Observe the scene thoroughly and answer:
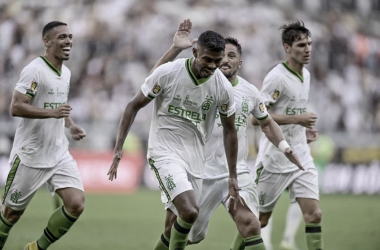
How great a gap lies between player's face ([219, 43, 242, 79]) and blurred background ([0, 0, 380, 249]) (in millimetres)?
13108

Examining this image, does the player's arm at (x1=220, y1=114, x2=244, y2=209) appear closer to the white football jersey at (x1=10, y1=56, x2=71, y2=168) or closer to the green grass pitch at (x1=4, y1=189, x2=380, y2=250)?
the white football jersey at (x1=10, y1=56, x2=71, y2=168)

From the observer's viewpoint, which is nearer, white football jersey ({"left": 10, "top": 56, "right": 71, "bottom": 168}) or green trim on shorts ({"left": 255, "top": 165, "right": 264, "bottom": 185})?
white football jersey ({"left": 10, "top": 56, "right": 71, "bottom": 168})

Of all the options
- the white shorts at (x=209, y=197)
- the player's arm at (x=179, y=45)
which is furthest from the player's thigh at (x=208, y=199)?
the player's arm at (x=179, y=45)

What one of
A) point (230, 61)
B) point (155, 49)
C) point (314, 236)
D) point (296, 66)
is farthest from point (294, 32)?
point (155, 49)

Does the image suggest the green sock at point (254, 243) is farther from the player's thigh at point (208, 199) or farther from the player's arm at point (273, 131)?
the player's arm at point (273, 131)

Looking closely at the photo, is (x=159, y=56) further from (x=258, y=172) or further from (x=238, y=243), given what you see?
(x=238, y=243)

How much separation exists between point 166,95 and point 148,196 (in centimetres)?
1414

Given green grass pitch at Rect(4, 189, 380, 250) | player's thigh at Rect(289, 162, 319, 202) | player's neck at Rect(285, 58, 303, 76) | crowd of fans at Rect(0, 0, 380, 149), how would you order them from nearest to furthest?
player's thigh at Rect(289, 162, 319, 202) < player's neck at Rect(285, 58, 303, 76) < green grass pitch at Rect(4, 189, 380, 250) < crowd of fans at Rect(0, 0, 380, 149)

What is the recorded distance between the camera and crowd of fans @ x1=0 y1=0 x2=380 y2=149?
75.5 feet

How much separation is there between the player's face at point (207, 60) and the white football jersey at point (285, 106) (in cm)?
206

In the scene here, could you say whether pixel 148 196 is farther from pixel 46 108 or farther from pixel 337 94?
pixel 46 108

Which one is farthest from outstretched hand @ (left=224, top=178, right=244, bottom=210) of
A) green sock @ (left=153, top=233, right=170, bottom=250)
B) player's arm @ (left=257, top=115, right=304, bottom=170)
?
green sock @ (left=153, top=233, right=170, bottom=250)

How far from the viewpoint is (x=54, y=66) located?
29.9 feet

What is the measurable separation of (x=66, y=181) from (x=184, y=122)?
6.26 feet
